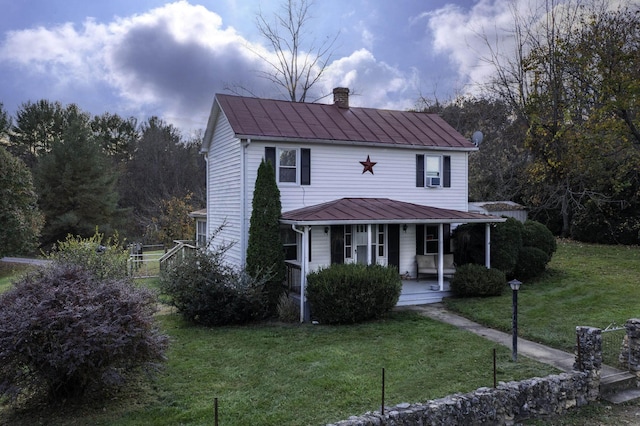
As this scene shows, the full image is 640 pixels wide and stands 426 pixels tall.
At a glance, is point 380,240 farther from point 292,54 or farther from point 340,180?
point 292,54

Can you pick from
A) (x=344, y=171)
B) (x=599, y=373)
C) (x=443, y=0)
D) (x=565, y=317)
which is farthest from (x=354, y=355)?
(x=443, y=0)

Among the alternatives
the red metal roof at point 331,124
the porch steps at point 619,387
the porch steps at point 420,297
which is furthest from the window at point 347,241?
the porch steps at point 619,387

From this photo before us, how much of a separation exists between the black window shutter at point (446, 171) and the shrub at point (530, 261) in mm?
3515

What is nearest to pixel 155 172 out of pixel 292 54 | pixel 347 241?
pixel 292 54

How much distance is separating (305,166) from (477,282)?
6476 millimetres

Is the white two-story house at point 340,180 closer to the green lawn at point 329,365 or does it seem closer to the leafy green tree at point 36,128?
the green lawn at point 329,365

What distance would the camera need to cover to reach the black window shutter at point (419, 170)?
1631 cm

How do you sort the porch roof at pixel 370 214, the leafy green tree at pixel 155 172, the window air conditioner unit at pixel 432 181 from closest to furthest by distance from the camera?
the porch roof at pixel 370 214 → the window air conditioner unit at pixel 432 181 → the leafy green tree at pixel 155 172

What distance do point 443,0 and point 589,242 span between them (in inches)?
575

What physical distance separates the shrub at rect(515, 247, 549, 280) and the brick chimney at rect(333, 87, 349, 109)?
28.3 feet

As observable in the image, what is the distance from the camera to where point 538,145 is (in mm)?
23219

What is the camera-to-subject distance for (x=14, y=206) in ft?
87.5

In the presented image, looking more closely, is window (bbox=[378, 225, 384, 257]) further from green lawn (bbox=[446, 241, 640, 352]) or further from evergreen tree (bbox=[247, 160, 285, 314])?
evergreen tree (bbox=[247, 160, 285, 314])

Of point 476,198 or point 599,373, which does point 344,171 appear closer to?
point 599,373
